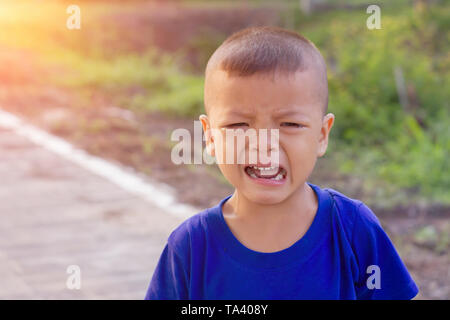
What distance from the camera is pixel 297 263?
1.69m

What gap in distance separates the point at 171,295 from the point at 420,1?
29.5ft

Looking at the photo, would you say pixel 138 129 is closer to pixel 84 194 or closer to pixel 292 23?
pixel 84 194

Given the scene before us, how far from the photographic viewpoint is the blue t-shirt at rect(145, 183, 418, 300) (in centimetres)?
168

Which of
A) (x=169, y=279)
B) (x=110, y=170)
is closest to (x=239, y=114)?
(x=169, y=279)

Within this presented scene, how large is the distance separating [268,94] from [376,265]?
0.52m

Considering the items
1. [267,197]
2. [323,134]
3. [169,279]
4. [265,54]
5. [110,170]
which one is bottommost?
[169,279]

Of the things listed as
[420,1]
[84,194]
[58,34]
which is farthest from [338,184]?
[58,34]

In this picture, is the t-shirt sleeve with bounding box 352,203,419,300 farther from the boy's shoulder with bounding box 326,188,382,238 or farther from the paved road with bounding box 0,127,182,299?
the paved road with bounding box 0,127,182,299

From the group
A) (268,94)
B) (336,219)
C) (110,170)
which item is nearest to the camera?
(268,94)

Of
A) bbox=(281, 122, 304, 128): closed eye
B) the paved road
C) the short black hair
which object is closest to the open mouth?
bbox=(281, 122, 304, 128): closed eye

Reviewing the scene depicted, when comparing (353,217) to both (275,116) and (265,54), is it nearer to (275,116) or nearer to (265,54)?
(275,116)

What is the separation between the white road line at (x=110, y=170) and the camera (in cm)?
462

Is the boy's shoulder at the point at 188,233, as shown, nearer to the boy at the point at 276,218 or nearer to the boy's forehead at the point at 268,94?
the boy at the point at 276,218

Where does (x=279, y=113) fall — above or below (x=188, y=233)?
above
